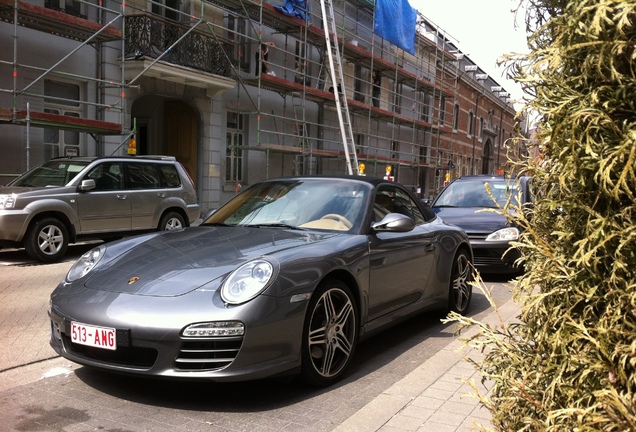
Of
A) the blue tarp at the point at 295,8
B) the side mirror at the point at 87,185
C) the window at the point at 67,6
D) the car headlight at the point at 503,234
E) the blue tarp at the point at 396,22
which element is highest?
the blue tarp at the point at 396,22

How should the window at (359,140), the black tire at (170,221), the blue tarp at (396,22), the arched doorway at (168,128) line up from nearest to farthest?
the black tire at (170,221) < the arched doorway at (168,128) < the blue tarp at (396,22) < the window at (359,140)

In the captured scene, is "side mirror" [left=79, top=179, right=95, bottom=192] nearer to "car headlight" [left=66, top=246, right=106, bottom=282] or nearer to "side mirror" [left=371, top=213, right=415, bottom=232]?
"car headlight" [left=66, top=246, right=106, bottom=282]

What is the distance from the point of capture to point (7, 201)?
960 cm

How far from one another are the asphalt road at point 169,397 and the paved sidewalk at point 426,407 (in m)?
0.24

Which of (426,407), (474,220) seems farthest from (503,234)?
(426,407)

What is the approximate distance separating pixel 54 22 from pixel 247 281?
39.3 feet

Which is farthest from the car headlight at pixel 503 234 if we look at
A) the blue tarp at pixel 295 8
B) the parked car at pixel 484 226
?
the blue tarp at pixel 295 8

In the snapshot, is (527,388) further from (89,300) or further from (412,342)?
(412,342)

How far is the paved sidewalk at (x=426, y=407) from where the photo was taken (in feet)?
10.3

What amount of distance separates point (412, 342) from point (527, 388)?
10.6 feet

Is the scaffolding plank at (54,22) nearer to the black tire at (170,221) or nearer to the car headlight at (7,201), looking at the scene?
the car headlight at (7,201)

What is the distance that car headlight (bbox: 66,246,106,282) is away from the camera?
4.16 metres

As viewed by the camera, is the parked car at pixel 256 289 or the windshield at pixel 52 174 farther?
the windshield at pixel 52 174

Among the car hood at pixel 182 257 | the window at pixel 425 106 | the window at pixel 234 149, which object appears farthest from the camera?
the window at pixel 425 106
